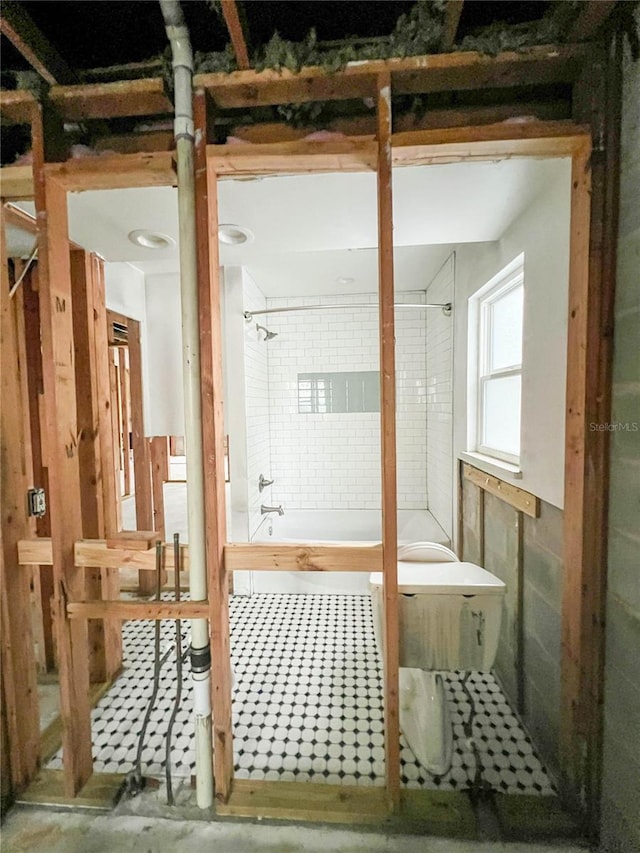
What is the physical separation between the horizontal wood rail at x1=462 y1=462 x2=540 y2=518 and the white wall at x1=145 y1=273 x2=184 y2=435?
1.91m

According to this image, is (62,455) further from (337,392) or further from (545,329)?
(337,392)

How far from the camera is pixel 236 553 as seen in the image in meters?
1.21

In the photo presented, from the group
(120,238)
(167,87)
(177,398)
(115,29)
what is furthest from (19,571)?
(115,29)

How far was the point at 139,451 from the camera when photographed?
2.58 m

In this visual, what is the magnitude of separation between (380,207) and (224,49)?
0.73m

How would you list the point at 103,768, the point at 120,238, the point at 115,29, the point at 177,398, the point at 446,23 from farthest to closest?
the point at 177,398 → the point at 120,238 → the point at 103,768 → the point at 115,29 → the point at 446,23

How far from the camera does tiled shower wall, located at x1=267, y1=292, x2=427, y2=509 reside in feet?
11.2

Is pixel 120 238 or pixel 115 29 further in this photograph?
pixel 120 238

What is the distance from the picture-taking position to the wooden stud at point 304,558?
115cm

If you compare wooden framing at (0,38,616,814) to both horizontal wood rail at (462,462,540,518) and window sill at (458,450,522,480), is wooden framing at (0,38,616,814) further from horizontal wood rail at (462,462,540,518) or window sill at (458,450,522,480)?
window sill at (458,450,522,480)

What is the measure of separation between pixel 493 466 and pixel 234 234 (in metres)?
1.78

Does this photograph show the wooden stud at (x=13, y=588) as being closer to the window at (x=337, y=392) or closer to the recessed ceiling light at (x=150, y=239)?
the recessed ceiling light at (x=150, y=239)

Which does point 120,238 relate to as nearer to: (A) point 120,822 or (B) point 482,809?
(A) point 120,822

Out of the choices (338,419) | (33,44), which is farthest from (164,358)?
(338,419)
